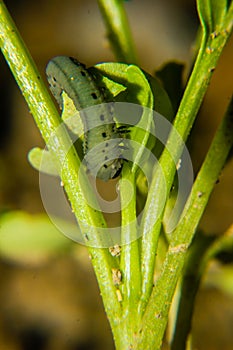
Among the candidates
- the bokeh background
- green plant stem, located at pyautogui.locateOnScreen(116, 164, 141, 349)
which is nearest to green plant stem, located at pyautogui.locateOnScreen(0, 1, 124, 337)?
green plant stem, located at pyautogui.locateOnScreen(116, 164, 141, 349)

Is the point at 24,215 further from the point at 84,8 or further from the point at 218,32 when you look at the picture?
the point at 84,8

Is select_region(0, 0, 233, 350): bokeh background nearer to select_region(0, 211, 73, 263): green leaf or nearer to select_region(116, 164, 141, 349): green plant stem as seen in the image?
select_region(0, 211, 73, 263): green leaf

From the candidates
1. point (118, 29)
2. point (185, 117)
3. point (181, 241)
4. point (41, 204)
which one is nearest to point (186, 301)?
point (181, 241)

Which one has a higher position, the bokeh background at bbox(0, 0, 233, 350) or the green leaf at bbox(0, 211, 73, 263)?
the green leaf at bbox(0, 211, 73, 263)

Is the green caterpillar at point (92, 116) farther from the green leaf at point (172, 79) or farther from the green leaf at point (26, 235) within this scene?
the green leaf at point (26, 235)

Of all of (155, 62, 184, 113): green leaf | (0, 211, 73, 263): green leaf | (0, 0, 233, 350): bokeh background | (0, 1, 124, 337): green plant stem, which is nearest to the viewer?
(0, 1, 124, 337): green plant stem

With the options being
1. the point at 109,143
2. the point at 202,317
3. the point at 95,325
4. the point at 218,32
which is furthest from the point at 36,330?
the point at 218,32

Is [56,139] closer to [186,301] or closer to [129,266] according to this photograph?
[129,266]
